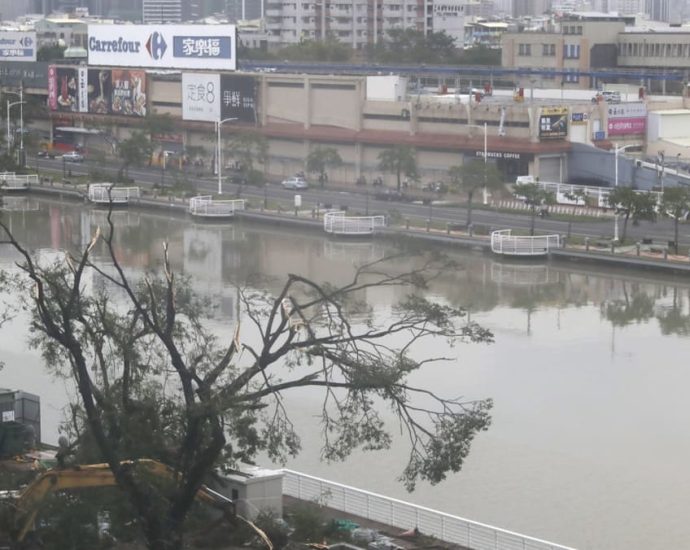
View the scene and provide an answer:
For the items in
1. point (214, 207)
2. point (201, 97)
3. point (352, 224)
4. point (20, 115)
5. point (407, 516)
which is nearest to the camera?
point (407, 516)

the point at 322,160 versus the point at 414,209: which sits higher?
the point at 322,160

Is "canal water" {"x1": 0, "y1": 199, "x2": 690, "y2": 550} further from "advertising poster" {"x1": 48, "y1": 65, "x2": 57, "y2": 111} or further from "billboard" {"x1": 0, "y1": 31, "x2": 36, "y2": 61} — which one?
"billboard" {"x1": 0, "y1": 31, "x2": 36, "y2": 61}

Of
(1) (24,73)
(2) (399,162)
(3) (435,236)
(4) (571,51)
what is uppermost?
(4) (571,51)

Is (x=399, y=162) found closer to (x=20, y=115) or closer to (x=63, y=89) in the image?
(x=20, y=115)

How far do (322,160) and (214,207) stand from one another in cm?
308

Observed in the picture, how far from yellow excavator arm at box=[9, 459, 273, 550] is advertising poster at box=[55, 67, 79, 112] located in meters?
24.6

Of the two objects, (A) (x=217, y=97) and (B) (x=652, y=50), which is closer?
(A) (x=217, y=97)

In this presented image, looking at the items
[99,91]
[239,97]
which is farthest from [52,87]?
[239,97]

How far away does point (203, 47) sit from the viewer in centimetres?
2848

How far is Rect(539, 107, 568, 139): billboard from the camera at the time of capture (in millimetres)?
23656

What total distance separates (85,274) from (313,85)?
10973 millimetres

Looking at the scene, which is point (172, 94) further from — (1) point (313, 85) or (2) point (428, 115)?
(2) point (428, 115)

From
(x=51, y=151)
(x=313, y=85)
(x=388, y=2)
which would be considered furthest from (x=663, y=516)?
(x=388, y=2)

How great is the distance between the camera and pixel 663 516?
29.3 ft
